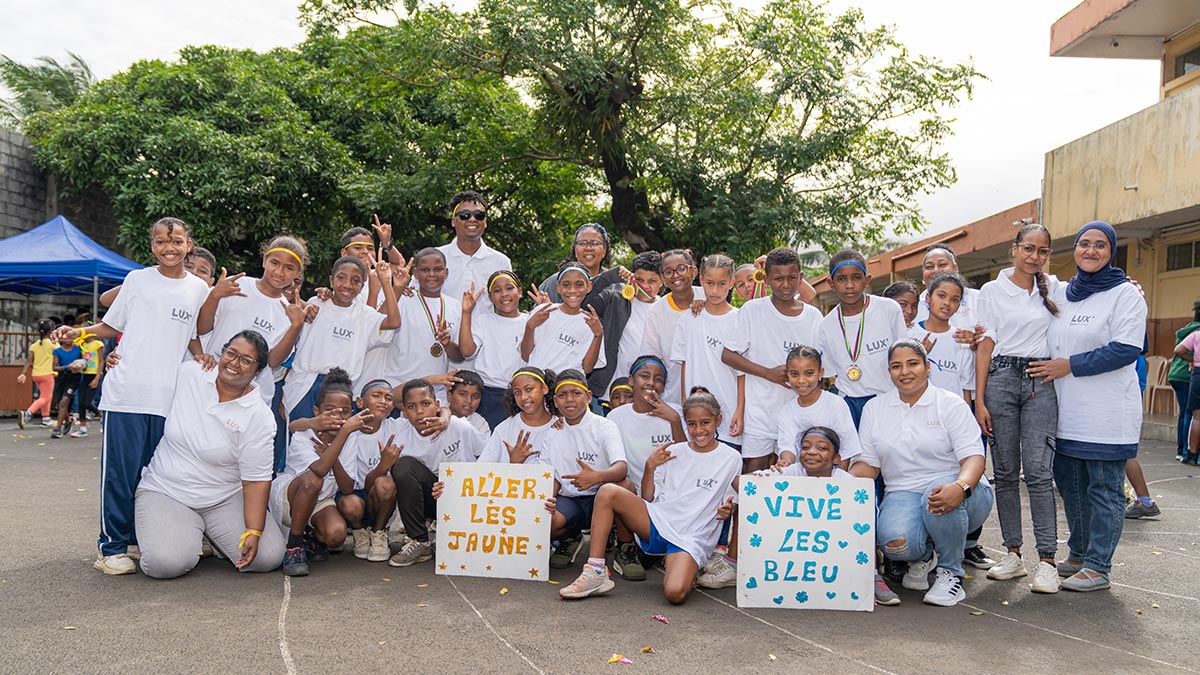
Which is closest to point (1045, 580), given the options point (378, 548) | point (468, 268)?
point (378, 548)

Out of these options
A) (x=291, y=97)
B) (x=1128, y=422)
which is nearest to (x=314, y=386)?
(x=1128, y=422)

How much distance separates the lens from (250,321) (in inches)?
239

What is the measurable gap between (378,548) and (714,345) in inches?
102

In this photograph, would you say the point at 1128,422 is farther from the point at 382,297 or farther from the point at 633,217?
the point at 633,217

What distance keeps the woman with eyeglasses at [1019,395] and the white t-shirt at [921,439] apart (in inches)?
12.4

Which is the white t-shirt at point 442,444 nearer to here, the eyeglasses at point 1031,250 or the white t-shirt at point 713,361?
the white t-shirt at point 713,361

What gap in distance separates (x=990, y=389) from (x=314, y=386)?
437 centimetres

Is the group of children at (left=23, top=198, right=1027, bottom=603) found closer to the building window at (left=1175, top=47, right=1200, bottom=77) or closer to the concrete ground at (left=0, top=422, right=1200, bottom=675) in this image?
the concrete ground at (left=0, top=422, right=1200, bottom=675)

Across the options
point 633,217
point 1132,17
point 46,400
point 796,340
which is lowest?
point 46,400

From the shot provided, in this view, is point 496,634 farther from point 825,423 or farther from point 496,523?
point 825,423

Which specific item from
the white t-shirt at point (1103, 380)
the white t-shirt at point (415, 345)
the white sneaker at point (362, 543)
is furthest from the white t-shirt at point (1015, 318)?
the white sneaker at point (362, 543)

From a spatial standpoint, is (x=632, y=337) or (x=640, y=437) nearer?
(x=640, y=437)

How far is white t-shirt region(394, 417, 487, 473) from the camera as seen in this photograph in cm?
611

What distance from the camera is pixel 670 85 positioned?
1506 cm
